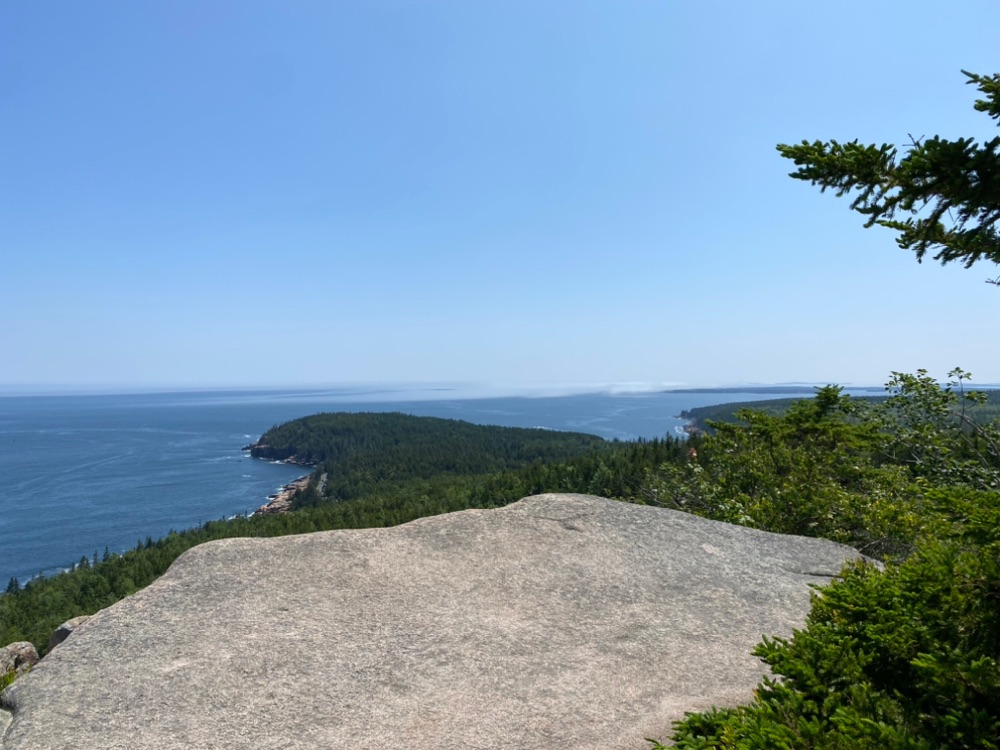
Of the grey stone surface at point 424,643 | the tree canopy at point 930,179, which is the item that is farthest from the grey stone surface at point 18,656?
the tree canopy at point 930,179

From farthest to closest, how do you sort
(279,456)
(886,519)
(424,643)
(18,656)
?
1. (279,456)
2. (886,519)
3. (18,656)
4. (424,643)

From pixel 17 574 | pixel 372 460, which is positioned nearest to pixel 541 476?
pixel 17 574

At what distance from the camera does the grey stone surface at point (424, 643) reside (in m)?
5.24

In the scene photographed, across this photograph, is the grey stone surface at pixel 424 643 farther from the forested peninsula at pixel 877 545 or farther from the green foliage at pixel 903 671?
the green foliage at pixel 903 671

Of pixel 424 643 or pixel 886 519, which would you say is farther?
pixel 886 519

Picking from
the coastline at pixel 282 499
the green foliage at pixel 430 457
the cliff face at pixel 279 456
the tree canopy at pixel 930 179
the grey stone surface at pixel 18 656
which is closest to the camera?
the tree canopy at pixel 930 179

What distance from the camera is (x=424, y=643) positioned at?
21.4 ft

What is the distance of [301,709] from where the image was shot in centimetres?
543

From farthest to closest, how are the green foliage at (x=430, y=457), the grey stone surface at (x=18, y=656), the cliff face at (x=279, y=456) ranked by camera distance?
the cliff face at (x=279, y=456), the green foliage at (x=430, y=457), the grey stone surface at (x=18, y=656)

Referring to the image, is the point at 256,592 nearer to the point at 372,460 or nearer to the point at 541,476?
the point at 541,476

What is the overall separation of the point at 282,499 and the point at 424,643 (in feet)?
452

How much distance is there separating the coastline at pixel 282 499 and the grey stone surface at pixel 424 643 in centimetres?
10681

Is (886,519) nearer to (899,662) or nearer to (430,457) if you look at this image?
(899,662)

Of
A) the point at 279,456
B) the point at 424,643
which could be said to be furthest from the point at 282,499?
the point at 424,643
